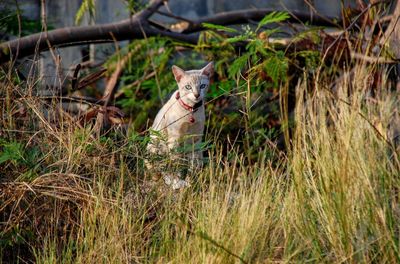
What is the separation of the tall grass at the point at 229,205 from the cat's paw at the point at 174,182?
0.07 meters

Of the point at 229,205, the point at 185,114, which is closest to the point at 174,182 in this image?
the point at 229,205

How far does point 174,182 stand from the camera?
5281 mm

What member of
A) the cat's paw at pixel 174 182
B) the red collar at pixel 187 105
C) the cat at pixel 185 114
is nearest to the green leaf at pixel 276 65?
the cat at pixel 185 114

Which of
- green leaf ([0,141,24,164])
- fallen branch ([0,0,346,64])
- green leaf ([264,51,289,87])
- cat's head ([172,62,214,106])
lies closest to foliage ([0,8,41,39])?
fallen branch ([0,0,346,64])

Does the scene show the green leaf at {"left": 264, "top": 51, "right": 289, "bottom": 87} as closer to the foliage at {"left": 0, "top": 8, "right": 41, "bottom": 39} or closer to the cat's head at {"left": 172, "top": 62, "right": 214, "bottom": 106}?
the cat's head at {"left": 172, "top": 62, "right": 214, "bottom": 106}

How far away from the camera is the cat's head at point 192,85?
588 cm

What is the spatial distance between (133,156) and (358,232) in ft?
4.76

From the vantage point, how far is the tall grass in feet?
14.4

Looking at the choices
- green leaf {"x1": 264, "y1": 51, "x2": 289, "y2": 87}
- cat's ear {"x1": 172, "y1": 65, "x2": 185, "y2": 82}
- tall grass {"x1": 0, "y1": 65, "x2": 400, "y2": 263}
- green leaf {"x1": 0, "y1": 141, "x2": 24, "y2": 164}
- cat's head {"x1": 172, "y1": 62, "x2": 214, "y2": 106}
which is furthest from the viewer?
green leaf {"x1": 264, "y1": 51, "x2": 289, "y2": 87}

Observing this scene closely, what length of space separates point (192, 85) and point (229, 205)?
1.14 meters

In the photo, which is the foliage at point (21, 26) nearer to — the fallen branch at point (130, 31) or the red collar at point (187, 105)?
the fallen branch at point (130, 31)

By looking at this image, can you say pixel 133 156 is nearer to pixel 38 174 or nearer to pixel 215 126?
pixel 38 174

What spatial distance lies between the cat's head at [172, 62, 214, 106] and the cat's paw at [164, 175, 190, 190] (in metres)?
0.74

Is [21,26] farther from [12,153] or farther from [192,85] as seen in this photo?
[12,153]
